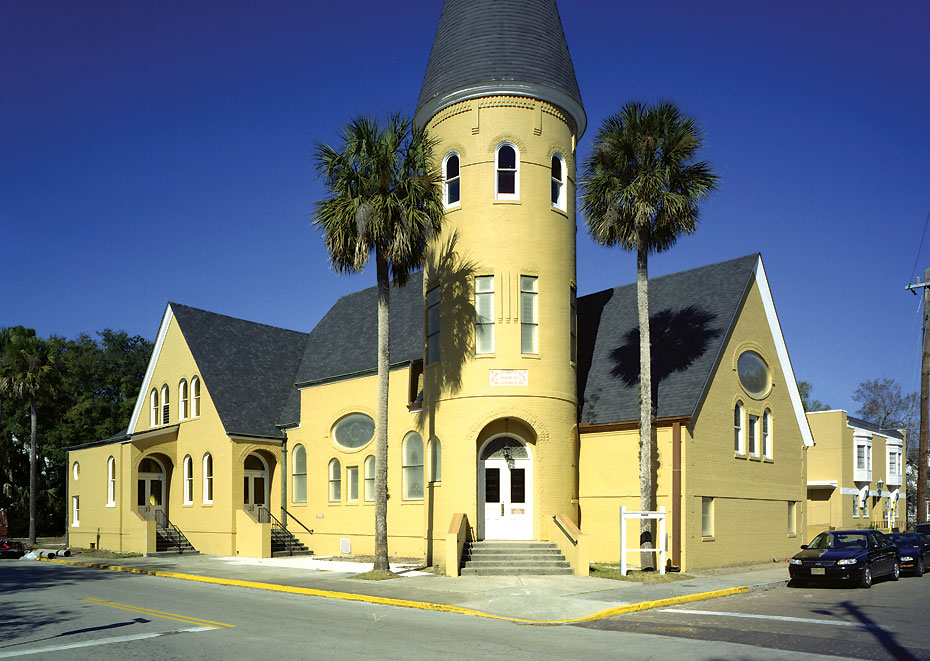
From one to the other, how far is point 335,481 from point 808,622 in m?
19.9

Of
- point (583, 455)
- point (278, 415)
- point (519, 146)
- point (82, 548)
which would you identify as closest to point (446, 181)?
point (519, 146)

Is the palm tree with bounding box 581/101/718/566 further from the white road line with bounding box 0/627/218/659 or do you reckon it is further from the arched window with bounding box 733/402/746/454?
the white road line with bounding box 0/627/218/659

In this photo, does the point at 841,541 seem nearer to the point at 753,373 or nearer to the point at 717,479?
the point at 717,479

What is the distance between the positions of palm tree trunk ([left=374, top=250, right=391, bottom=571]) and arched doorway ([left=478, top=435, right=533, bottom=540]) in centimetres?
335

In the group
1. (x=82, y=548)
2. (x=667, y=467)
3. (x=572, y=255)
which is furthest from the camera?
(x=82, y=548)

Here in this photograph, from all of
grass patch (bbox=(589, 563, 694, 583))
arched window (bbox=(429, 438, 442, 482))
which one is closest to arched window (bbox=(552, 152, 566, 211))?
arched window (bbox=(429, 438, 442, 482))

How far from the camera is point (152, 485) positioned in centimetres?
3744

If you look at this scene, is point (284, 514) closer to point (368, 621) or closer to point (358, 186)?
point (358, 186)

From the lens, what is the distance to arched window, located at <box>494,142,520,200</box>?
966 inches

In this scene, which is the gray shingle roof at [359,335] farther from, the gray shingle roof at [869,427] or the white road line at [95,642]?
the gray shingle roof at [869,427]

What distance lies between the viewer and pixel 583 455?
25.9 m

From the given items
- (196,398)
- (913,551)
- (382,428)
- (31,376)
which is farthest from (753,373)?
(31,376)

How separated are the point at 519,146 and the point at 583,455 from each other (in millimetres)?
9507

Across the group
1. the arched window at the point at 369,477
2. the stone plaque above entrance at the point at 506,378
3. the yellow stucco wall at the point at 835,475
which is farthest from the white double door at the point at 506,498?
the yellow stucco wall at the point at 835,475
